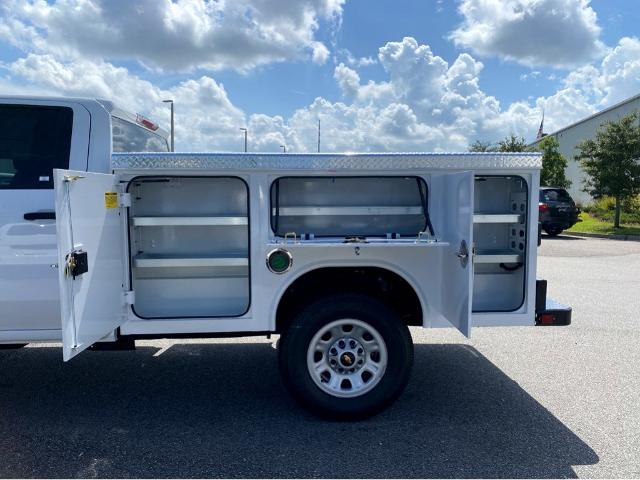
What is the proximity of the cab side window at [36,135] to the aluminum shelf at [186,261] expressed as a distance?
82 centimetres

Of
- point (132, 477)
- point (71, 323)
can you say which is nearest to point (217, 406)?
point (132, 477)

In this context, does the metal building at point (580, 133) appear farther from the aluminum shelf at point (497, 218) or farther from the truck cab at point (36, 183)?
the truck cab at point (36, 183)

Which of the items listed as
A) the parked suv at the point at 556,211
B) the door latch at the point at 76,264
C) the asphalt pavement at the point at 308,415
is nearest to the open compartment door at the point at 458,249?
the asphalt pavement at the point at 308,415

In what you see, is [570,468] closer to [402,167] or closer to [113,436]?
[402,167]

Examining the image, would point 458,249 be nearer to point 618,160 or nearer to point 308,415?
point 308,415

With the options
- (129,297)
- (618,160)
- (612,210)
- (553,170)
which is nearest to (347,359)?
(129,297)

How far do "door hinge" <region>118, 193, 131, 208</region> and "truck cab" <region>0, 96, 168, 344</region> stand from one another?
222 millimetres

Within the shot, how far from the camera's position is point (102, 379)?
449 cm

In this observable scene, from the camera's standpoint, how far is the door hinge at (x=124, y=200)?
3.48m

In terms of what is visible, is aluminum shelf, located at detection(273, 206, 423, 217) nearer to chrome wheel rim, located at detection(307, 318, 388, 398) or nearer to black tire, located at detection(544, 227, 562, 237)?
chrome wheel rim, located at detection(307, 318, 388, 398)

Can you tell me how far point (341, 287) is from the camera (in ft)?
12.5

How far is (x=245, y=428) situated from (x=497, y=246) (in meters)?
2.31

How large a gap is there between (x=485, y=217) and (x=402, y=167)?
0.71 m

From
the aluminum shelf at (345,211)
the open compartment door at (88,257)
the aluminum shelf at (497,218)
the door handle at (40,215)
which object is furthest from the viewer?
the aluminum shelf at (345,211)
